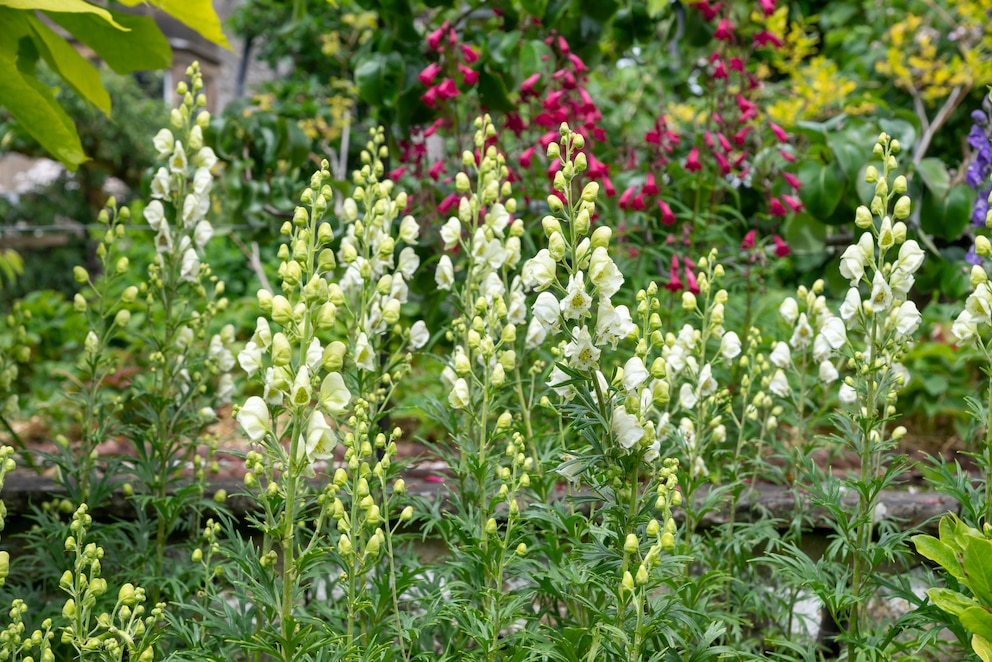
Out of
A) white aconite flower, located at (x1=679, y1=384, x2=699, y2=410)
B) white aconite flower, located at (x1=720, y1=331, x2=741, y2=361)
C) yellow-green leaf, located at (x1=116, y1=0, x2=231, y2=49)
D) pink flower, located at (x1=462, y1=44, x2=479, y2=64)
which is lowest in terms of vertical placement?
white aconite flower, located at (x1=679, y1=384, x2=699, y2=410)

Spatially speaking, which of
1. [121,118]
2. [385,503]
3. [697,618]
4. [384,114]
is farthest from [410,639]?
[121,118]

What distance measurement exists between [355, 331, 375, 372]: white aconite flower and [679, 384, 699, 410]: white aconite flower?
2.44ft

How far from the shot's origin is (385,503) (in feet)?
5.72

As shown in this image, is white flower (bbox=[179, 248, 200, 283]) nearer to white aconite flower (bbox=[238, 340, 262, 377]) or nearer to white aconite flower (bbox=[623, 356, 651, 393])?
white aconite flower (bbox=[238, 340, 262, 377])

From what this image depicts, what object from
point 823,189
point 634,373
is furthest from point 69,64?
point 823,189

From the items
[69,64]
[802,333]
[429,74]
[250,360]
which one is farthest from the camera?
[429,74]

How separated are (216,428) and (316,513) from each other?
1.80 meters

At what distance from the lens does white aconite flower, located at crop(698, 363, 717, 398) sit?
1.99 metres

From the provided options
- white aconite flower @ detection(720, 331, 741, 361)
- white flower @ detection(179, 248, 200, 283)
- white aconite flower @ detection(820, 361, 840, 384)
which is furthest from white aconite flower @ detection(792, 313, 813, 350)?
white flower @ detection(179, 248, 200, 283)

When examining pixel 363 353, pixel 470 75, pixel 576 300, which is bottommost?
pixel 363 353

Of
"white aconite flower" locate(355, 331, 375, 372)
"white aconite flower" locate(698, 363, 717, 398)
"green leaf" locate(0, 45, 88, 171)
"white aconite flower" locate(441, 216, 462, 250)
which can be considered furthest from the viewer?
"white aconite flower" locate(441, 216, 462, 250)

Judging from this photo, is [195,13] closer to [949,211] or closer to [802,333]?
[802,333]

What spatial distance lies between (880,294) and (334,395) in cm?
115

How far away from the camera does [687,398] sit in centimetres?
207
